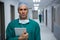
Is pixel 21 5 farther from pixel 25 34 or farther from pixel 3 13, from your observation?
pixel 3 13

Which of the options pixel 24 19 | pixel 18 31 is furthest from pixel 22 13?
pixel 18 31

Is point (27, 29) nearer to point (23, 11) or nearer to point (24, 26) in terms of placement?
point (24, 26)

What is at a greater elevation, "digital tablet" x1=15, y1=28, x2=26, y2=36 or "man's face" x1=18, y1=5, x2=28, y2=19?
"man's face" x1=18, y1=5, x2=28, y2=19

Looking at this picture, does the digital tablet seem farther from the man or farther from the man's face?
the man's face

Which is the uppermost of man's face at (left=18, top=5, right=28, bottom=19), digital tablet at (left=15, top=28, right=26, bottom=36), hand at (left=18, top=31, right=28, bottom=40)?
man's face at (left=18, top=5, right=28, bottom=19)

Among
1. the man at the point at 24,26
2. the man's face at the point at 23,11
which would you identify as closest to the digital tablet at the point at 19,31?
the man at the point at 24,26

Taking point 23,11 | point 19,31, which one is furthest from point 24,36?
point 23,11

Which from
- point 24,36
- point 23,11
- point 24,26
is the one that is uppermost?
point 23,11

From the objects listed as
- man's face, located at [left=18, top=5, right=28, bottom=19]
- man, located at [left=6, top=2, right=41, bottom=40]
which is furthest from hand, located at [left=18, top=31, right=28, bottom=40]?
man's face, located at [left=18, top=5, right=28, bottom=19]

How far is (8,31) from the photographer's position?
1.93 metres

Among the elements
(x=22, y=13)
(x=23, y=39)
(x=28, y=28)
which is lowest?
(x=23, y=39)

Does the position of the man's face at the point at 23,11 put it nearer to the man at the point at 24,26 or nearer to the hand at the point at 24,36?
the man at the point at 24,26

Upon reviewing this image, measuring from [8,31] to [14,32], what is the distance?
3.1 inches

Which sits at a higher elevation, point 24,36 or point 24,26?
point 24,26
